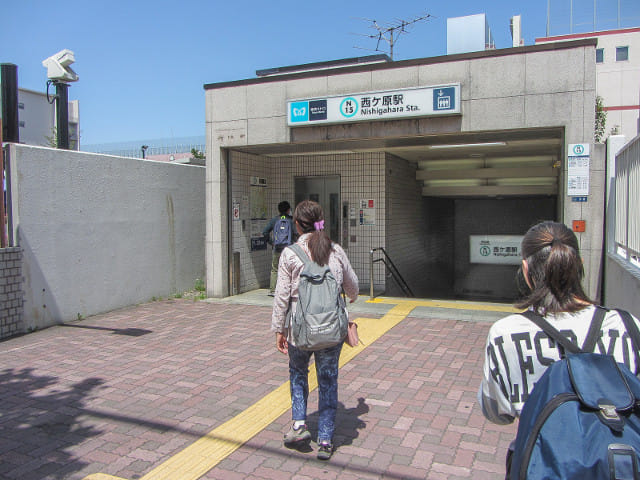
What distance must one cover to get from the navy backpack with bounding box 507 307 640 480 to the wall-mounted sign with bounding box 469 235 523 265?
516 inches

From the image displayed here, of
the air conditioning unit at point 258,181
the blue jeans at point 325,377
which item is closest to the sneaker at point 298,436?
the blue jeans at point 325,377

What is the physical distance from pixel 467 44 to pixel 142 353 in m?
8.88

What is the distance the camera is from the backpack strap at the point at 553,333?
1.74 meters

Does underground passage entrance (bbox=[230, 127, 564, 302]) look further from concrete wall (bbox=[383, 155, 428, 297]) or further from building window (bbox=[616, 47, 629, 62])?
building window (bbox=[616, 47, 629, 62])

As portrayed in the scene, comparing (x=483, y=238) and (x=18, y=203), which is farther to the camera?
(x=483, y=238)

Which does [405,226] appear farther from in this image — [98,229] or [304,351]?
[304,351]

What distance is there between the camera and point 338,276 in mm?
3723

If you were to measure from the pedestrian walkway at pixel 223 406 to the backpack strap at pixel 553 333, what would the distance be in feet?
6.61

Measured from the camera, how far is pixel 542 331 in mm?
1805

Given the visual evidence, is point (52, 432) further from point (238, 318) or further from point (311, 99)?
point (311, 99)

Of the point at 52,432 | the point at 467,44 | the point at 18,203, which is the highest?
the point at 467,44

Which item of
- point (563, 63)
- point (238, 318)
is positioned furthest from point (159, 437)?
point (563, 63)

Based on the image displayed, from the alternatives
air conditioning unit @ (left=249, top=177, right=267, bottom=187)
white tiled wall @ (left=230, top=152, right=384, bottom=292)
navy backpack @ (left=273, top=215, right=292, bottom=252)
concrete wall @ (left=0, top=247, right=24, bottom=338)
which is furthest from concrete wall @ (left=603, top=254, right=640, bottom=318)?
concrete wall @ (left=0, top=247, right=24, bottom=338)

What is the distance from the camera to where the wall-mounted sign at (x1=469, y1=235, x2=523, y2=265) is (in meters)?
14.2
